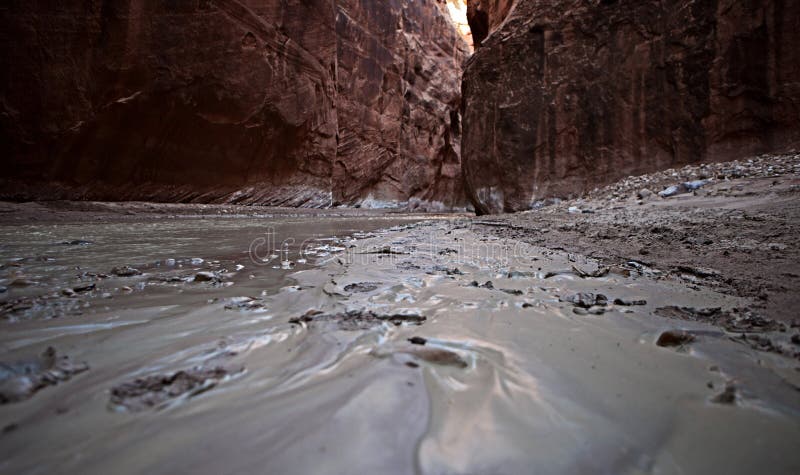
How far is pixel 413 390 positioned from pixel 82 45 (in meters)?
13.8

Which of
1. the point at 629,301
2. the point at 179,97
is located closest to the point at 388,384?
the point at 629,301

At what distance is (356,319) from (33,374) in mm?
903

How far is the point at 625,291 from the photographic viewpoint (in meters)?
1.61

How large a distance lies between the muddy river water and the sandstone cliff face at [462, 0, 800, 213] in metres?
6.82

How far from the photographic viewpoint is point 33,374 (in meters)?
0.87

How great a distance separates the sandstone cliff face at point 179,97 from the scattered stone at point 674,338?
13247mm

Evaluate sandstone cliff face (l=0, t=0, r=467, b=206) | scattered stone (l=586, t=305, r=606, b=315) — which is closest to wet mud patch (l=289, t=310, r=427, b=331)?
scattered stone (l=586, t=305, r=606, b=315)

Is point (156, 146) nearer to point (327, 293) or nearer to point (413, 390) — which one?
point (327, 293)

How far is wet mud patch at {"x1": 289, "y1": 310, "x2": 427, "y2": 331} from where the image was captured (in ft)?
4.14

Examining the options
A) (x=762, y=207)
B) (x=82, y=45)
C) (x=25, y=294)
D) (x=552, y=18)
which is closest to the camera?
(x=25, y=294)

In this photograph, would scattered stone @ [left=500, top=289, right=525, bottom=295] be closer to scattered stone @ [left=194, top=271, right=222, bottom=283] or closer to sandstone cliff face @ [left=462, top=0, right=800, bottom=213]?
scattered stone @ [left=194, top=271, right=222, bottom=283]

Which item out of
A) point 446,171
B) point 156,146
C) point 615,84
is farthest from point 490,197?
point 446,171

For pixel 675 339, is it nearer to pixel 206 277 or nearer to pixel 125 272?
pixel 206 277

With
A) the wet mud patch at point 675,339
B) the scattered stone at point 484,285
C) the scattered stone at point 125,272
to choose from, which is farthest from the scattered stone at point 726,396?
the scattered stone at point 125,272
